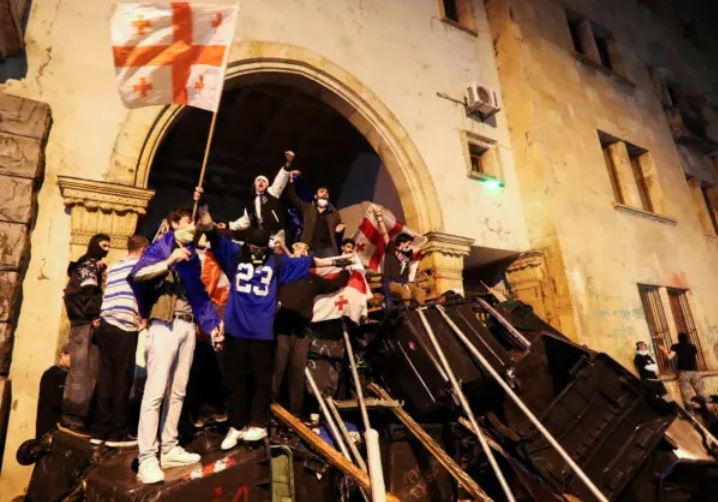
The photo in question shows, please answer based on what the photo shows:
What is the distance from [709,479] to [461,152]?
6.94 m

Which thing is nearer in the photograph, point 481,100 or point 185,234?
point 185,234

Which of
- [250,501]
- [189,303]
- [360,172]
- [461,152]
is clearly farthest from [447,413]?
[360,172]

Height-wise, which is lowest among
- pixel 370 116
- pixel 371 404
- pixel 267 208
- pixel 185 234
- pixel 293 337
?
pixel 371 404

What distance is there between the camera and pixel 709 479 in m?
4.88

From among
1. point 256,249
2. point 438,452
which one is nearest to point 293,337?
point 256,249

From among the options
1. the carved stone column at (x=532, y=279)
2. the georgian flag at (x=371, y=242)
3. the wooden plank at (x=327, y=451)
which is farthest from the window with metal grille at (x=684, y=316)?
the wooden plank at (x=327, y=451)

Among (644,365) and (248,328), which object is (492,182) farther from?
(248,328)

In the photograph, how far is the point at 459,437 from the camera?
4.54 metres

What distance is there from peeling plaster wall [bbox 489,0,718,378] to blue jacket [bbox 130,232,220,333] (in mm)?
7602

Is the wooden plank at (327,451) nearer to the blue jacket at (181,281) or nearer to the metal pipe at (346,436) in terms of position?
the metal pipe at (346,436)

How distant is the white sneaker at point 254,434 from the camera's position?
3355mm

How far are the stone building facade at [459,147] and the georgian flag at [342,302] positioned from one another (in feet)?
8.66

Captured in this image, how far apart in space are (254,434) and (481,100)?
8.90 m

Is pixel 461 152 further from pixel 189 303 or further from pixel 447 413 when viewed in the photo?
pixel 189 303
